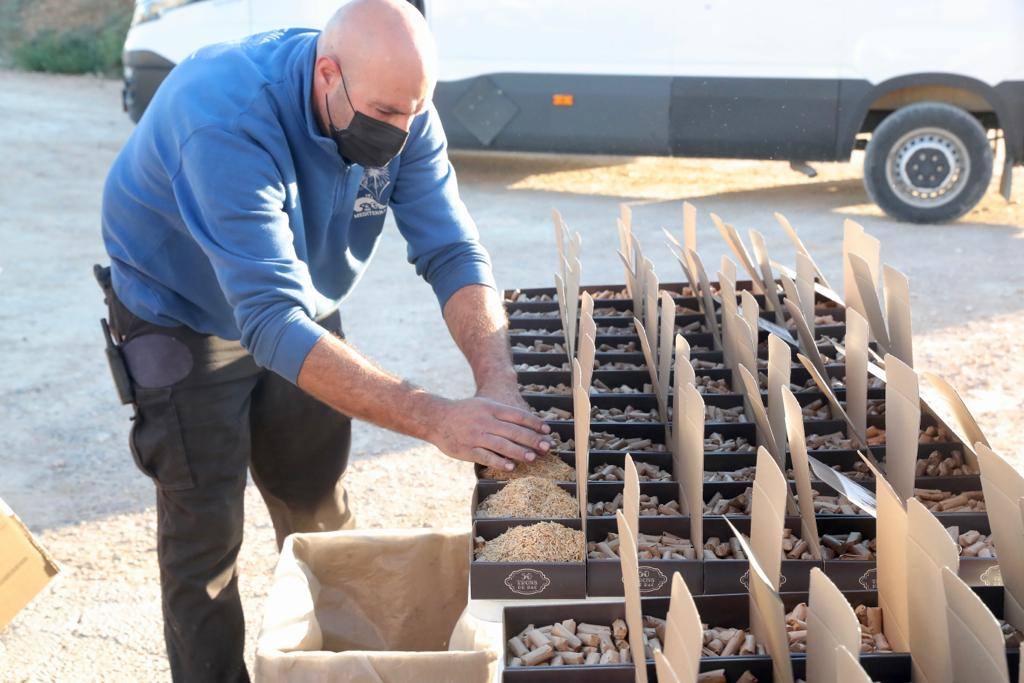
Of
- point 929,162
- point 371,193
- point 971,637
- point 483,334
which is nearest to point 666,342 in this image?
point 483,334

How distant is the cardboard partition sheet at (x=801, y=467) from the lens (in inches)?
66.6

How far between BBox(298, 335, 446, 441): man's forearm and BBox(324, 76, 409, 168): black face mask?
0.42 metres

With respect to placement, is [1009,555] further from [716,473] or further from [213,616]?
[213,616]

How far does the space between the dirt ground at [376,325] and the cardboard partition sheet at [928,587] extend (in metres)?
2.20

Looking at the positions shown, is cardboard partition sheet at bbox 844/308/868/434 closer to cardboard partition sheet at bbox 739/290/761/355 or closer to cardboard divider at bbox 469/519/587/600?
cardboard partition sheet at bbox 739/290/761/355

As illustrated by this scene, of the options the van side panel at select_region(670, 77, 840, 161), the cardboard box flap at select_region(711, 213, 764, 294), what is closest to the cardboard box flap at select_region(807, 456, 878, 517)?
the cardboard box flap at select_region(711, 213, 764, 294)

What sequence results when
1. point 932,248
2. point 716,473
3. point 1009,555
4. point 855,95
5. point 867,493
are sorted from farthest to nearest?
point 855,95 < point 932,248 < point 716,473 < point 867,493 < point 1009,555

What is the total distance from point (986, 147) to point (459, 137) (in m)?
3.79

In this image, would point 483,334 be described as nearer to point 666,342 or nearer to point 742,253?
point 666,342

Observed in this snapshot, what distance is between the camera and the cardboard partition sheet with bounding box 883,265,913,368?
87.4 inches

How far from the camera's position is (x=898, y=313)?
88.7 inches

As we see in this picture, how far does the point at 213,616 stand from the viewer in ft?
8.36

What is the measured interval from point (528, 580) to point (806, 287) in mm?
1157

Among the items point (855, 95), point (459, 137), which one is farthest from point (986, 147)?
point (459, 137)
